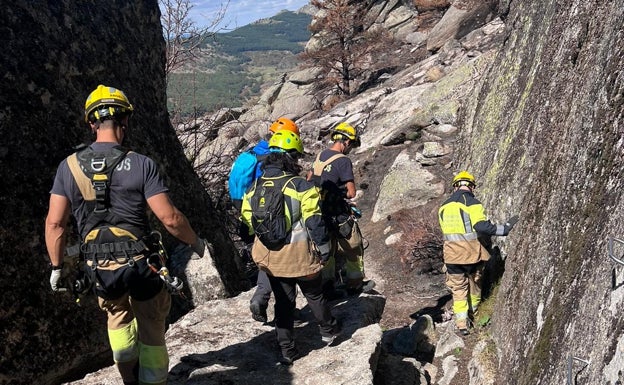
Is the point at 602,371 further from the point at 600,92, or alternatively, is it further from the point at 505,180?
the point at 505,180

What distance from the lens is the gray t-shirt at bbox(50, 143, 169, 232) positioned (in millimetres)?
3975

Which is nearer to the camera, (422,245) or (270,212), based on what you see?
(270,212)

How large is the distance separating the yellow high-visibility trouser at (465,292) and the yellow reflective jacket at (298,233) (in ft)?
11.3

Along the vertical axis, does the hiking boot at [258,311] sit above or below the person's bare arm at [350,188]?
below

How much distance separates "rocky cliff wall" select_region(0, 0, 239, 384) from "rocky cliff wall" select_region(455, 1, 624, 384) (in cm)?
487

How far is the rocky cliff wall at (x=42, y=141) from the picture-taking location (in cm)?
537

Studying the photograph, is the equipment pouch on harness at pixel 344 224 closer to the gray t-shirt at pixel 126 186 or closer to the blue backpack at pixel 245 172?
the blue backpack at pixel 245 172

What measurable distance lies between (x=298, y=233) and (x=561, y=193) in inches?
107

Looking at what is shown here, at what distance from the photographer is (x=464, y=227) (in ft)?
25.4

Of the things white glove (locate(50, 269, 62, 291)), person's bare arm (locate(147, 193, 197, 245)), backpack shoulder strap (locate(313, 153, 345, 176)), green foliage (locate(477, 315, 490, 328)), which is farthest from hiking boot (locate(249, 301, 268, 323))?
green foliage (locate(477, 315, 490, 328))

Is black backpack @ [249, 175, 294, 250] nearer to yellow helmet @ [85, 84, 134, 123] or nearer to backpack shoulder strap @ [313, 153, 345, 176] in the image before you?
yellow helmet @ [85, 84, 134, 123]

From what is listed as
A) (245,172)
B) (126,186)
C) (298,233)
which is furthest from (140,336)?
(245,172)

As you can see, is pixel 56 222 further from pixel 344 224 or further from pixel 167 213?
pixel 344 224

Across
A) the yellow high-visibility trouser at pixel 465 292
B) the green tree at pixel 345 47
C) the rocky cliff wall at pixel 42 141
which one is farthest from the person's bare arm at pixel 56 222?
the green tree at pixel 345 47
